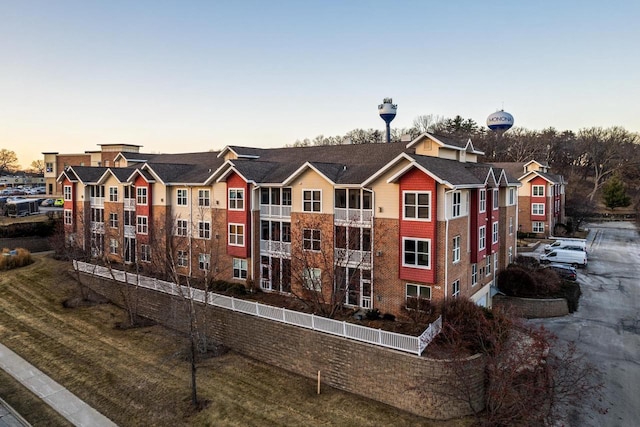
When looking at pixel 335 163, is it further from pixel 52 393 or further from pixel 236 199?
pixel 52 393

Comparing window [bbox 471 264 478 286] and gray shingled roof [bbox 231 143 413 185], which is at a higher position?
gray shingled roof [bbox 231 143 413 185]

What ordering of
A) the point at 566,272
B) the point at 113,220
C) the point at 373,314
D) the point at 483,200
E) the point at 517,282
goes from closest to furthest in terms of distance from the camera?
1. the point at 373,314
2. the point at 483,200
3. the point at 517,282
4. the point at 566,272
5. the point at 113,220

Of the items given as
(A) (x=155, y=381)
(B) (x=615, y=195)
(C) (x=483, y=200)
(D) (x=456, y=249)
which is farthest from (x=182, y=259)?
(B) (x=615, y=195)

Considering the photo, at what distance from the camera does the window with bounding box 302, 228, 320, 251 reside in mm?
→ 24459

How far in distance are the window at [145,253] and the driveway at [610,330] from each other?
90.1 ft

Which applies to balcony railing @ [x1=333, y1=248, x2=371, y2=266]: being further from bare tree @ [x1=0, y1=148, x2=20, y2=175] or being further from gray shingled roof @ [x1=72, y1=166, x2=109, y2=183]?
bare tree @ [x1=0, y1=148, x2=20, y2=175]

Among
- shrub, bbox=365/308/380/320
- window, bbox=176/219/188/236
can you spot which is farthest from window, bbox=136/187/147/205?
shrub, bbox=365/308/380/320

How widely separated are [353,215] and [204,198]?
12.1m

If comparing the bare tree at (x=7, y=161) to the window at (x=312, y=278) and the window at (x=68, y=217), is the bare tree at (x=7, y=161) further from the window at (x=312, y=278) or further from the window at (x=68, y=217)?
the window at (x=312, y=278)

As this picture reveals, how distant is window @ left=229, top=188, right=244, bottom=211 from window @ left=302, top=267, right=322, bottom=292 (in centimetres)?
664

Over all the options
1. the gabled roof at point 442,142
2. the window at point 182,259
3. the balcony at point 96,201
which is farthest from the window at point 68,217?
the gabled roof at point 442,142

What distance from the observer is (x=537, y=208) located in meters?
52.0

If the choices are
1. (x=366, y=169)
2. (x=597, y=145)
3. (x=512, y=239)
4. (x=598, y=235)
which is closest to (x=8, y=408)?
(x=366, y=169)

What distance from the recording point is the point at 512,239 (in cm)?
3341
